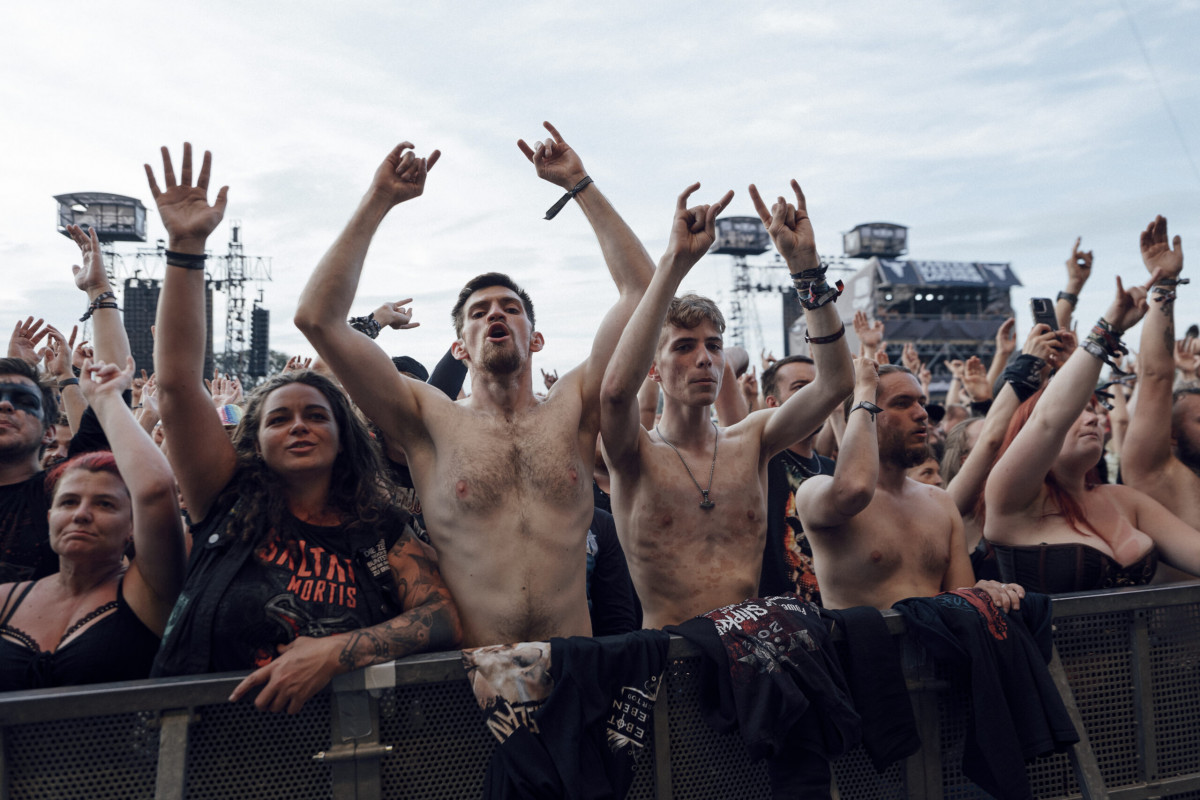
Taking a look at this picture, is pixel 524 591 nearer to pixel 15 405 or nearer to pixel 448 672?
pixel 448 672

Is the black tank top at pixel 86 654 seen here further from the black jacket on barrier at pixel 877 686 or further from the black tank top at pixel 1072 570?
the black tank top at pixel 1072 570

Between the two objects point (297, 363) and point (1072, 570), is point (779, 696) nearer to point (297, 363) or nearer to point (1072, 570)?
point (1072, 570)

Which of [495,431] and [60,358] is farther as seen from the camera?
[60,358]

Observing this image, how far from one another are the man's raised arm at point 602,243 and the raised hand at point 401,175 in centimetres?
55

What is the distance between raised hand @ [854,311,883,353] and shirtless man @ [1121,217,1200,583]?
126 cm

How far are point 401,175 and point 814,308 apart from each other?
168 cm

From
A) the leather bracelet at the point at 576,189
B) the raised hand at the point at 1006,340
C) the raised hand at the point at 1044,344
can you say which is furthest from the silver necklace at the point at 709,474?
the raised hand at the point at 1006,340

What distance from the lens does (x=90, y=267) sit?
371cm

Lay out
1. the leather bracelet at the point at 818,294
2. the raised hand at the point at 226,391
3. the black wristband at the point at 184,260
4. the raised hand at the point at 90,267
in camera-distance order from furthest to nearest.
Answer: the raised hand at the point at 226,391 < the raised hand at the point at 90,267 < the leather bracelet at the point at 818,294 < the black wristband at the point at 184,260

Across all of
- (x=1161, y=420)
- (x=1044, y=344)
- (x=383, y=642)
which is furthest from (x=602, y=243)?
(x=1161, y=420)

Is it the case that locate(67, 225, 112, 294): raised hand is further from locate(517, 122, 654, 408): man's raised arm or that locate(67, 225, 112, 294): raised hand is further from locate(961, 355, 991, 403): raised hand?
locate(961, 355, 991, 403): raised hand

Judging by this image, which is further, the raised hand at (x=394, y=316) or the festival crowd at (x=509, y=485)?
the raised hand at (x=394, y=316)

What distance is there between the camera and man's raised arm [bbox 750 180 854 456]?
3.09m

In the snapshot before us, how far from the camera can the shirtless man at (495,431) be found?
2709 millimetres
